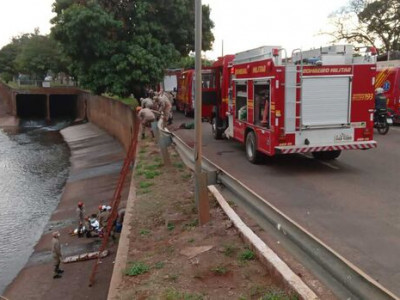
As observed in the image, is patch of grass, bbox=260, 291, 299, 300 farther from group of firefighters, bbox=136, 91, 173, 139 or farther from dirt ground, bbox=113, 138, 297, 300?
group of firefighters, bbox=136, 91, 173, 139

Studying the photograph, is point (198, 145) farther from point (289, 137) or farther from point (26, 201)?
point (26, 201)

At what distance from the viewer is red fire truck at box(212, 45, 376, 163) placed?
10359 millimetres

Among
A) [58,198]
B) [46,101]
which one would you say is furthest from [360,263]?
[46,101]

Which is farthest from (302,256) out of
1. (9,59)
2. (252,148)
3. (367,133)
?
(9,59)

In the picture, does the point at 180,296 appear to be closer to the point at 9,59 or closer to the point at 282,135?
the point at 282,135

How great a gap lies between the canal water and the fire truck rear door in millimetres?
8623

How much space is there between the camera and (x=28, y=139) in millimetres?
42500

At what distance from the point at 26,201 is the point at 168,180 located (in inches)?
423

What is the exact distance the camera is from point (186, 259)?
644 cm

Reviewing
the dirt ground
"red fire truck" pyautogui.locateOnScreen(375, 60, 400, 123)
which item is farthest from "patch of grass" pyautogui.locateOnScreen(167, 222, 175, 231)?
"red fire truck" pyautogui.locateOnScreen(375, 60, 400, 123)

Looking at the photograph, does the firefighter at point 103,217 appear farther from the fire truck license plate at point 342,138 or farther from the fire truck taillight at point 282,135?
the fire truck license plate at point 342,138

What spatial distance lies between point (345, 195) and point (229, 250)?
142 inches

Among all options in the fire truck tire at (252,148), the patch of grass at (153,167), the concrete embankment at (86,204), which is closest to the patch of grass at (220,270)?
the concrete embankment at (86,204)

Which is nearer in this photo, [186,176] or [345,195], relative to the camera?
[345,195]
